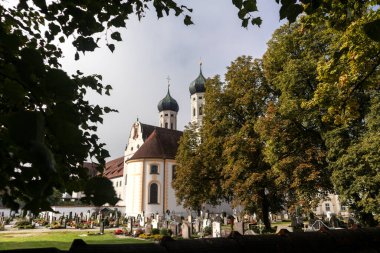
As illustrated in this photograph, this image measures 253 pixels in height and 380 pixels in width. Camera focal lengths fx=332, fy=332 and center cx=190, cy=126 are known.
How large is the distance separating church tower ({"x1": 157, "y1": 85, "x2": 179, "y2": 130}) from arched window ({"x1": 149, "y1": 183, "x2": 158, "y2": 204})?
20.8 metres

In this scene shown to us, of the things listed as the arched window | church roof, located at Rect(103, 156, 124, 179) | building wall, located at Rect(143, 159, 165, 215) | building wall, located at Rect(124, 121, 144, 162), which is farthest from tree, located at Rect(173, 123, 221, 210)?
church roof, located at Rect(103, 156, 124, 179)

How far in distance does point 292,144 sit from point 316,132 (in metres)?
1.52

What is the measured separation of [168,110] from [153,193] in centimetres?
2380

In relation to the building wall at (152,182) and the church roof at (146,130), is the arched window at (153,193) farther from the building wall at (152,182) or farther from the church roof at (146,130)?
the church roof at (146,130)

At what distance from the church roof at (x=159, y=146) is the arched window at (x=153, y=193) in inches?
164

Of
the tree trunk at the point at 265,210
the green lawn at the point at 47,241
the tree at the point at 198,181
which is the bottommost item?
the green lawn at the point at 47,241

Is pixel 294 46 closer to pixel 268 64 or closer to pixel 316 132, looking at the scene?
pixel 268 64

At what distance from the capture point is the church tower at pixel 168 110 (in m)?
65.7

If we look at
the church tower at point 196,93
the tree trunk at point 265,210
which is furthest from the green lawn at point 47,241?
the church tower at point 196,93

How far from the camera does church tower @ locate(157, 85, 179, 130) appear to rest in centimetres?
6569

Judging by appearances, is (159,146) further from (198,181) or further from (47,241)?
(47,241)

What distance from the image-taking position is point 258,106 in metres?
24.2

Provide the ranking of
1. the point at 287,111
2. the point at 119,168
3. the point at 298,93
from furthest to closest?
the point at 119,168 < the point at 298,93 < the point at 287,111

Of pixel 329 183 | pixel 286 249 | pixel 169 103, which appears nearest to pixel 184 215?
pixel 169 103
